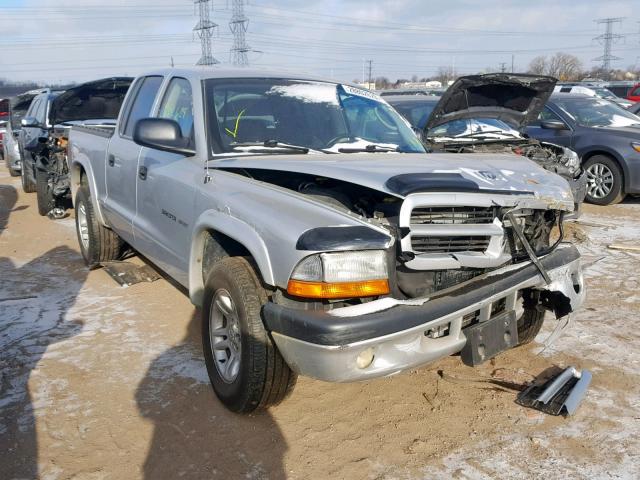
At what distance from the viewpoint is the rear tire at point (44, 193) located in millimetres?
8899

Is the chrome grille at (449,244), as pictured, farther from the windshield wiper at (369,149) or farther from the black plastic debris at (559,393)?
the windshield wiper at (369,149)

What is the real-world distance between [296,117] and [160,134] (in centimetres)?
96

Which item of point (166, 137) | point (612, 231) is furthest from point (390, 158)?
point (612, 231)

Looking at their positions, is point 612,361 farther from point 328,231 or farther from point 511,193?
point 328,231

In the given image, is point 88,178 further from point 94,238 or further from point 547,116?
point 547,116

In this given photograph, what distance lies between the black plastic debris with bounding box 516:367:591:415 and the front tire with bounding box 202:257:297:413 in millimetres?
1387

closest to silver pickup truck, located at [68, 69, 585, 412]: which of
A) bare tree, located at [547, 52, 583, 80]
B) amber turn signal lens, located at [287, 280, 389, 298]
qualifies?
amber turn signal lens, located at [287, 280, 389, 298]

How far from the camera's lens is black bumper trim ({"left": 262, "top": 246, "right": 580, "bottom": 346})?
8.63 feet

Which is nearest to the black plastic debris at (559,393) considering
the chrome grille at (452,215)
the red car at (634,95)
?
the chrome grille at (452,215)

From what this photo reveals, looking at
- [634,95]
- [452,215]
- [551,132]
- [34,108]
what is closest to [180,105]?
[452,215]

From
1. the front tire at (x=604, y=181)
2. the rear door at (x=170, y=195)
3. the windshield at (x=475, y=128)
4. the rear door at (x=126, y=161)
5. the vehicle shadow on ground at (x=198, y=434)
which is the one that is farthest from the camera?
the front tire at (x=604, y=181)

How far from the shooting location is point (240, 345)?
314 cm

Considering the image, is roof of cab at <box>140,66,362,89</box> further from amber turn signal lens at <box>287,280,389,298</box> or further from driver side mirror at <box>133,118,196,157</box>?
amber turn signal lens at <box>287,280,389,298</box>

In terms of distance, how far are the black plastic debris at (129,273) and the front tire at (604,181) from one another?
7074 mm
